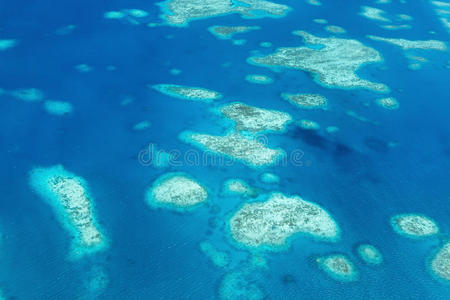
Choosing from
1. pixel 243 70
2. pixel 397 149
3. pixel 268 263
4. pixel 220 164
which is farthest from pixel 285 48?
pixel 268 263

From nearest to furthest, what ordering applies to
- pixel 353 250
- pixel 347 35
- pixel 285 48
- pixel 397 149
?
pixel 353 250 < pixel 397 149 < pixel 285 48 < pixel 347 35

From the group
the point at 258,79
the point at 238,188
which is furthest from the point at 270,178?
the point at 258,79

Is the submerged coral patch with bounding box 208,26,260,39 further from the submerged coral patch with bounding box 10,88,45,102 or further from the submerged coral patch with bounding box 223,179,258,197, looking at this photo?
the submerged coral patch with bounding box 223,179,258,197

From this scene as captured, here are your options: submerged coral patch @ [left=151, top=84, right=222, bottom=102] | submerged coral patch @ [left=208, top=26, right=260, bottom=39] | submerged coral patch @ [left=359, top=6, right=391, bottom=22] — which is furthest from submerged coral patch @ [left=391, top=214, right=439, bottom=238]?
submerged coral patch @ [left=359, top=6, right=391, bottom=22]

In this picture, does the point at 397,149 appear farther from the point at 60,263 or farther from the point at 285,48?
the point at 60,263

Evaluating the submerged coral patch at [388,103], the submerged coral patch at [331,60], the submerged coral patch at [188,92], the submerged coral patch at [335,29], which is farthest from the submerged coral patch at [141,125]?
the submerged coral patch at [335,29]

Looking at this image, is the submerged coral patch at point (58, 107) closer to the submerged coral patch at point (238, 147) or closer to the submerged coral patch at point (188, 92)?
the submerged coral patch at point (188, 92)
